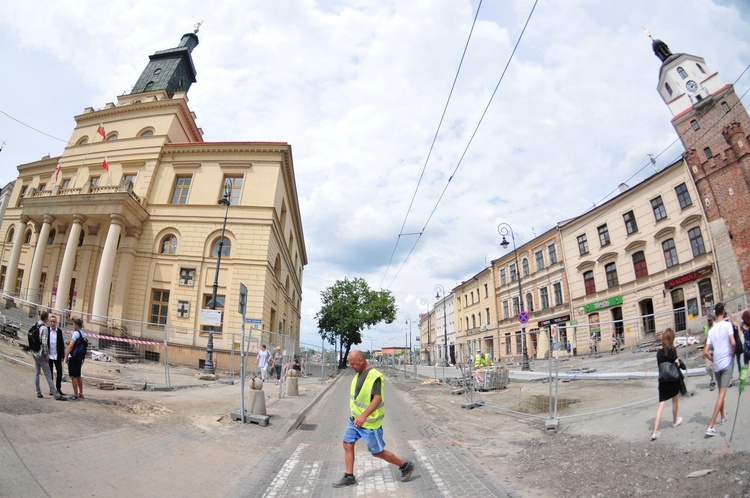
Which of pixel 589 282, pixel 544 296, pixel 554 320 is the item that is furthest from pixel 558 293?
pixel 589 282

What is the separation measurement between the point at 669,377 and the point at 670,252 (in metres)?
23.5

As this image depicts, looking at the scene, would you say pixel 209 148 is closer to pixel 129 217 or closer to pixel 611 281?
pixel 129 217

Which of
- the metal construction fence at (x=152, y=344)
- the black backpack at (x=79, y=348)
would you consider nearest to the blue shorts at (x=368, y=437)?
the black backpack at (x=79, y=348)

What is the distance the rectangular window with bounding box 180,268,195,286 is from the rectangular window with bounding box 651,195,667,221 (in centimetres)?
3139

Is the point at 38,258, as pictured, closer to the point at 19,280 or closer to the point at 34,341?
the point at 19,280

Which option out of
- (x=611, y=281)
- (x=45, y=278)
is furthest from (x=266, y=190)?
(x=611, y=281)

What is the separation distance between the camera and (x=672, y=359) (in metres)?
5.34

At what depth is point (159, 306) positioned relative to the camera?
23.8 m

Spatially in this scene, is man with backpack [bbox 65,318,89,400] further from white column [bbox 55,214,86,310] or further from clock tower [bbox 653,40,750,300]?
clock tower [bbox 653,40,750,300]

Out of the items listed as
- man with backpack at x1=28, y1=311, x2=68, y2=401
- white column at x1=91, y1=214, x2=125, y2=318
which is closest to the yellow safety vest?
man with backpack at x1=28, y1=311, x2=68, y2=401

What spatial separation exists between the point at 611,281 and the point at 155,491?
30673 mm

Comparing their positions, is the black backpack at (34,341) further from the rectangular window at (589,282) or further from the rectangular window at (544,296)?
the rectangular window at (544,296)

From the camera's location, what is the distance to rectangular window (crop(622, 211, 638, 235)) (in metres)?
25.7

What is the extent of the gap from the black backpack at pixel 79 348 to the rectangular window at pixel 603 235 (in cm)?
3135
